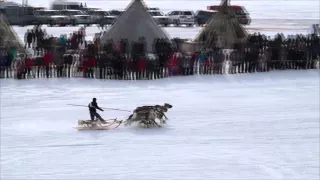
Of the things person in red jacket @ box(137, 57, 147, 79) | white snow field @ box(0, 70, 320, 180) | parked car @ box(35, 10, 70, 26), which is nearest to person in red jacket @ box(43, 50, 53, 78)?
white snow field @ box(0, 70, 320, 180)

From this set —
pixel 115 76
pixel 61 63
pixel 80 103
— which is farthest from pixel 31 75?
pixel 80 103

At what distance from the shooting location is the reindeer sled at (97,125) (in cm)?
1458

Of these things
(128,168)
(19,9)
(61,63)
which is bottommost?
(128,168)

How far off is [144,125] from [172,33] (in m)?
22.4

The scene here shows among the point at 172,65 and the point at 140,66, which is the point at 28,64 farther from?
the point at 172,65

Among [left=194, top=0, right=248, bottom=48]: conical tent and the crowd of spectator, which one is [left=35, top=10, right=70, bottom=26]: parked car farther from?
[left=194, top=0, right=248, bottom=48]: conical tent

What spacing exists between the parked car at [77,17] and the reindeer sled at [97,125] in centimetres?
2749

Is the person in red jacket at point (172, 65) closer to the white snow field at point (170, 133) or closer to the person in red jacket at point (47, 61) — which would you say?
the white snow field at point (170, 133)

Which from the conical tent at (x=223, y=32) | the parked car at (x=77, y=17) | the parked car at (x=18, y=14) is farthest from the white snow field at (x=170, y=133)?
the parked car at (x=77, y=17)

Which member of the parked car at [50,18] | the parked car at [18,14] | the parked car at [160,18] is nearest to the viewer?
the parked car at [18,14]

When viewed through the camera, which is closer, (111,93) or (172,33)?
(111,93)

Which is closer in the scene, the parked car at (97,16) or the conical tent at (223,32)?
the conical tent at (223,32)

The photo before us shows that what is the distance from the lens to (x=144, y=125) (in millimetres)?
14969

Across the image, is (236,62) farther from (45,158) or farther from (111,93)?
(45,158)
